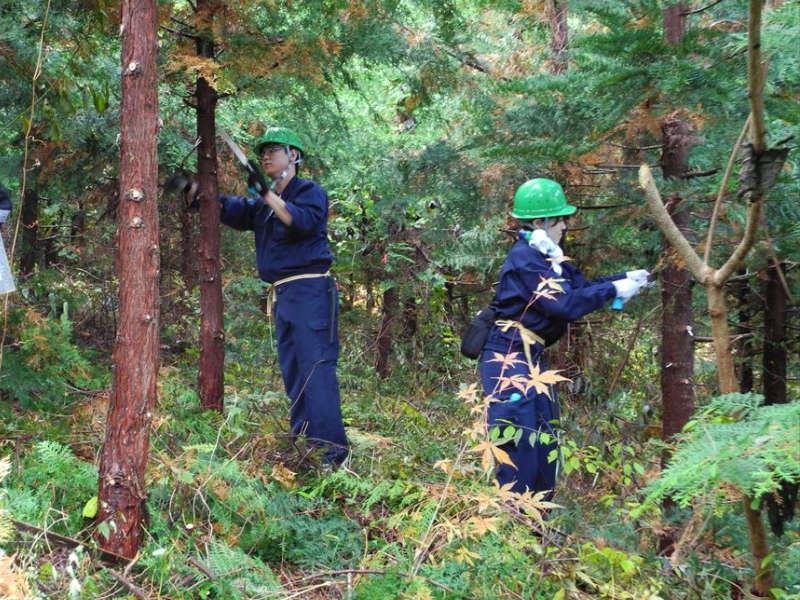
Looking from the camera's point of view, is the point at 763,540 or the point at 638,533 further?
the point at 638,533

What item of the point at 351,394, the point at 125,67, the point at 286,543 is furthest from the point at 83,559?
the point at 351,394

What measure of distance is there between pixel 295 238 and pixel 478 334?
1500 millimetres

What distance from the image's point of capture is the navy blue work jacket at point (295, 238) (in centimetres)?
585

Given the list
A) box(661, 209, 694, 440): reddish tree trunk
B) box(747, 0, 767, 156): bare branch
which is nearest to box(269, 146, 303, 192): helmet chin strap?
box(661, 209, 694, 440): reddish tree trunk

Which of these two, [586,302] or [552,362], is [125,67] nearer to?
[586,302]

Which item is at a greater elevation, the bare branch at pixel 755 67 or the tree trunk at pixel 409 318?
the bare branch at pixel 755 67

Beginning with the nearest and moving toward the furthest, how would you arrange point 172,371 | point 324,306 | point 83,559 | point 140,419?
1. point 83,559
2. point 140,419
3. point 324,306
4. point 172,371

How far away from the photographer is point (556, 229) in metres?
5.47

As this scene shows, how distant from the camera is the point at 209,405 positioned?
20.7 ft

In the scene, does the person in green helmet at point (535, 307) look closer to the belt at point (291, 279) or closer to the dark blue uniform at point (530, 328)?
the dark blue uniform at point (530, 328)

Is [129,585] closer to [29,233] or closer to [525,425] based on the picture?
[525,425]

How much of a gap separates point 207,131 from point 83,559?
3.50m

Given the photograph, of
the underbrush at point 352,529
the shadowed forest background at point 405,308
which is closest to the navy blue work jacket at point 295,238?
the shadowed forest background at point 405,308

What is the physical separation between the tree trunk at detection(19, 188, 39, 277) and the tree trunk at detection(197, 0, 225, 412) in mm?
2978
